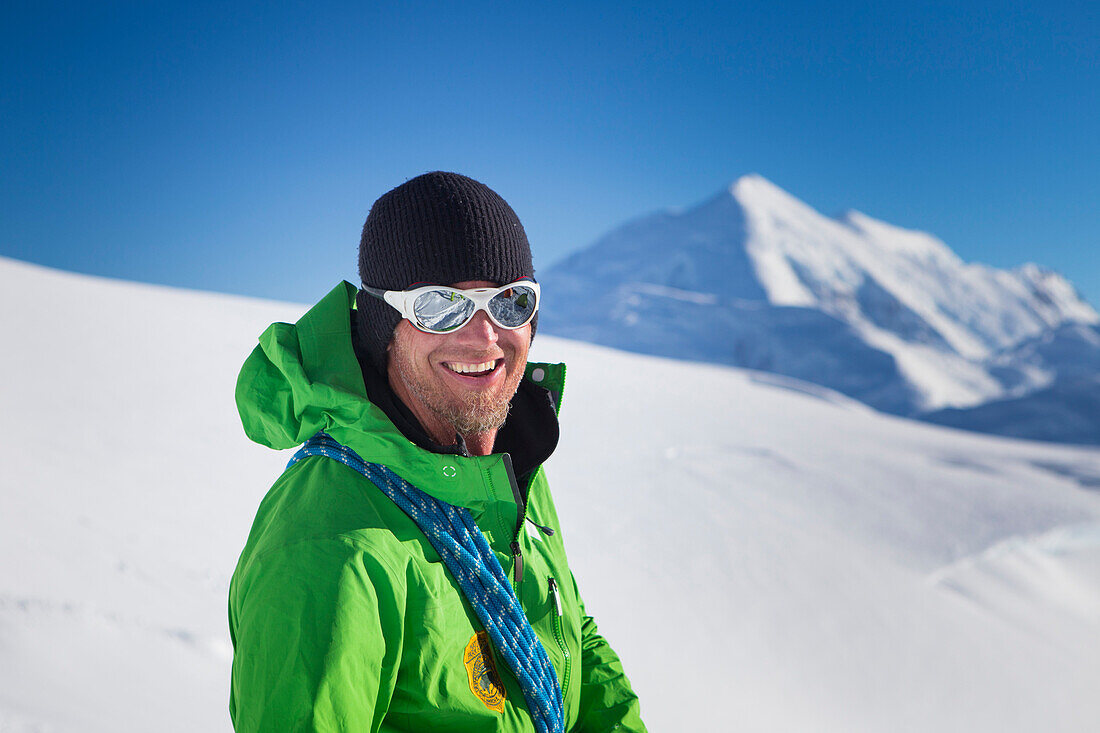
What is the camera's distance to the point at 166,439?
3.89 meters

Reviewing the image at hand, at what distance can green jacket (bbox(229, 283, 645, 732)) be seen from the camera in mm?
968

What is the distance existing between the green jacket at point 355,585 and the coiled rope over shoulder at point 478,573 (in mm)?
20

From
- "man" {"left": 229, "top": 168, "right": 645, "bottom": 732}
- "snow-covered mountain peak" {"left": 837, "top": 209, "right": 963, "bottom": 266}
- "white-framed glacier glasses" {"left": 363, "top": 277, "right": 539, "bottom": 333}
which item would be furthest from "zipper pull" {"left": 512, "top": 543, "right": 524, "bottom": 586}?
"snow-covered mountain peak" {"left": 837, "top": 209, "right": 963, "bottom": 266}

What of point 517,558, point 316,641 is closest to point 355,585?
point 316,641

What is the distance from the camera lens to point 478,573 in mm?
1284

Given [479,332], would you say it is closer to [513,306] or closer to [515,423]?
[513,306]

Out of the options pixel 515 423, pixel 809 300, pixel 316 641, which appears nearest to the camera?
pixel 316 641

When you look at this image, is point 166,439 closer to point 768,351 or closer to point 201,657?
point 201,657

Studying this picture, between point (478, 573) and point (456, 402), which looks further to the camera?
point (456, 402)

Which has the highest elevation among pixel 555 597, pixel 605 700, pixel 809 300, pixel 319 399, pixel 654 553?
pixel 809 300

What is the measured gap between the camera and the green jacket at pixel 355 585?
97 cm

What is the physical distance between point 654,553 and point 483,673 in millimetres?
3119

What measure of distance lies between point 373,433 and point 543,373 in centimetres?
68

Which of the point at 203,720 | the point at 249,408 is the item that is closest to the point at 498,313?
the point at 249,408
